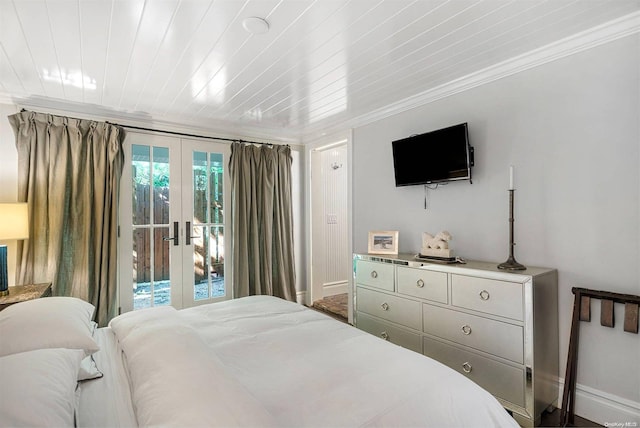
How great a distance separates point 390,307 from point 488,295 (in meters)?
0.85

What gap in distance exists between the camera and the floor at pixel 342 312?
1.92m

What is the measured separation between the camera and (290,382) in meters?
1.22

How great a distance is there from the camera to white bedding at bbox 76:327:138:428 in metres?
1.10

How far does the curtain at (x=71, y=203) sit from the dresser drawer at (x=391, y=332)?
2.41m

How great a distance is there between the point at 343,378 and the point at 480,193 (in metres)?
1.94

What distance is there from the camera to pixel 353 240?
3.72 m

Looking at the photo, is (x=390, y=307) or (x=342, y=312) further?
(x=342, y=312)

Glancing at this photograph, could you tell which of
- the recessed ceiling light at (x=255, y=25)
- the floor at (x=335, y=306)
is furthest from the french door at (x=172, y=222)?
the recessed ceiling light at (x=255, y=25)

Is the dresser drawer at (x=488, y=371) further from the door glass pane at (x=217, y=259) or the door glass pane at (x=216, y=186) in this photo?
the door glass pane at (x=216, y=186)

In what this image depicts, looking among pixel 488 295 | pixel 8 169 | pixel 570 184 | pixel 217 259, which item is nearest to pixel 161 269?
pixel 217 259

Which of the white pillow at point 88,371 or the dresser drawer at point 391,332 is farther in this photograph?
the dresser drawer at point 391,332

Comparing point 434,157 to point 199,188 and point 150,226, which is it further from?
point 150,226

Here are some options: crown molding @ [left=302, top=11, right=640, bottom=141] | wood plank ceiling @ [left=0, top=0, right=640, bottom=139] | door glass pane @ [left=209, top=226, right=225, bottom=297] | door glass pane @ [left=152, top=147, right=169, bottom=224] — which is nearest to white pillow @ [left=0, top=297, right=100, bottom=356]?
wood plank ceiling @ [left=0, top=0, right=640, bottom=139]

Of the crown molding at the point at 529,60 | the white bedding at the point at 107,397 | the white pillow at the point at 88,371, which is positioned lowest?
the white bedding at the point at 107,397
